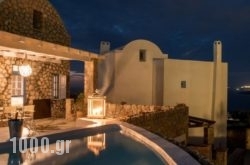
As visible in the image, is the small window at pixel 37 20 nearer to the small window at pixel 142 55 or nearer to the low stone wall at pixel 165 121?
the low stone wall at pixel 165 121

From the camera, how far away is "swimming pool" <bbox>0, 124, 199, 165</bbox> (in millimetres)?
7891

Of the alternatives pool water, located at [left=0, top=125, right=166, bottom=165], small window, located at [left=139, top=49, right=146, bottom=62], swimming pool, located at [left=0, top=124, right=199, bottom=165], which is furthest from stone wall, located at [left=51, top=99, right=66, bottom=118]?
small window, located at [left=139, top=49, right=146, bottom=62]

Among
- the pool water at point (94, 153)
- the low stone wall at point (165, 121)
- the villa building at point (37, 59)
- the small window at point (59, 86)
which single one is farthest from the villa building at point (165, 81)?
the pool water at point (94, 153)

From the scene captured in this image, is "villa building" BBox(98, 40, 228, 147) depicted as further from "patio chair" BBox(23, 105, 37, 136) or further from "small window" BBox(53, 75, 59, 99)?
"patio chair" BBox(23, 105, 37, 136)

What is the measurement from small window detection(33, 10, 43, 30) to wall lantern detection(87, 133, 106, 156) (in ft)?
25.0

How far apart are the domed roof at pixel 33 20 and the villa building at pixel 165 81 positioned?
6.43 m

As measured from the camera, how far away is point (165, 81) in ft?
81.4

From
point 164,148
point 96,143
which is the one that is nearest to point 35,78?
point 96,143

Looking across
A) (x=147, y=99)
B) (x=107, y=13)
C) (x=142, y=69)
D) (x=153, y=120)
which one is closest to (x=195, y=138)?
(x=147, y=99)

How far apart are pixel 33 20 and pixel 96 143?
29.0ft

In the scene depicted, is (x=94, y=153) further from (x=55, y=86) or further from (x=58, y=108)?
(x=55, y=86)

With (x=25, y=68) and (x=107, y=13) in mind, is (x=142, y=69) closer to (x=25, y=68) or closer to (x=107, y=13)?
(x=25, y=68)

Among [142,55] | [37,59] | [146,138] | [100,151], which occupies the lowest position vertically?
[100,151]

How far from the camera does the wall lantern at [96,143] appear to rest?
9328mm
